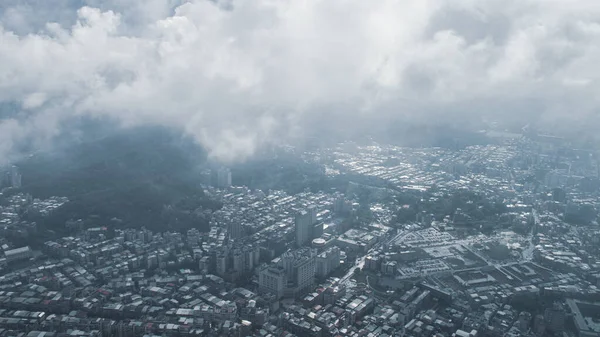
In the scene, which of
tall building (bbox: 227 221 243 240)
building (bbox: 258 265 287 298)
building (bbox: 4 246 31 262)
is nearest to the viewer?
building (bbox: 258 265 287 298)

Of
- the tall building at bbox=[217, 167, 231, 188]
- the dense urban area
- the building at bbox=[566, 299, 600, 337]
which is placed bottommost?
the building at bbox=[566, 299, 600, 337]

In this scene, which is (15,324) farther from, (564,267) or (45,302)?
(564,267)

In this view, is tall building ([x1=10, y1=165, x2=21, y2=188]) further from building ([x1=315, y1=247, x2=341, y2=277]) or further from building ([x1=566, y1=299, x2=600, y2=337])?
building ([x1=566, y1=299, x2=600, y2=337])

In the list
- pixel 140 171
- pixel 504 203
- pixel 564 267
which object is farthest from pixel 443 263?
pixel 140 171

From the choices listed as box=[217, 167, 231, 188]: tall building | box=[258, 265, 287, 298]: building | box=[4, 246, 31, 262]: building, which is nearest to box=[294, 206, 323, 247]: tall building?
box=[258, 265, 287, 298]: building

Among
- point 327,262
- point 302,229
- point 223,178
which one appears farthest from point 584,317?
point 223,178

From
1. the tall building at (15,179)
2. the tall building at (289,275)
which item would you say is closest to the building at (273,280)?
the tall building at (289,275)
